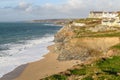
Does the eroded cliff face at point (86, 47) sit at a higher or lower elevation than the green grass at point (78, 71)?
lower

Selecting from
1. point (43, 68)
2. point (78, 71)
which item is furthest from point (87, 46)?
point (78, 71)

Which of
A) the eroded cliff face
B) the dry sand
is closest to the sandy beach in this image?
the dry sand

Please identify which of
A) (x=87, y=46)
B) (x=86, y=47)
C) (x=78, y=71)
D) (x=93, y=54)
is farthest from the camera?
(x=87, y=46)

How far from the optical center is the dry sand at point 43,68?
42353mm

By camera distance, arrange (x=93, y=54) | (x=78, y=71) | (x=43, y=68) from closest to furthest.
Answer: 1. (x=78, y=71)
2. (x=43, y=68)
3. (x=93, y=54)

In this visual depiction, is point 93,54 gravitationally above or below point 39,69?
above

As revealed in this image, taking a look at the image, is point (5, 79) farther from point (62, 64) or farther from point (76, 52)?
point (76, 52)

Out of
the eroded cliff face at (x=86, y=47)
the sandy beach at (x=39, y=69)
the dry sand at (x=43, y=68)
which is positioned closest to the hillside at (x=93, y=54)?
the eroded cliff face at (x=86, y=47)

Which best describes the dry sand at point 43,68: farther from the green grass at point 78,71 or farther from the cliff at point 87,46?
the green grass at point 78,71

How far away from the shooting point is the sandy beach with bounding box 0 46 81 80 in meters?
42.1

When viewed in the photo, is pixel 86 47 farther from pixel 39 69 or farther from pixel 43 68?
pixel 39 69

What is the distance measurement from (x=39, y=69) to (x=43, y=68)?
0.77 metres

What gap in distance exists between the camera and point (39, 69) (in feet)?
157

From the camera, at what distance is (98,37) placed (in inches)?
2137
